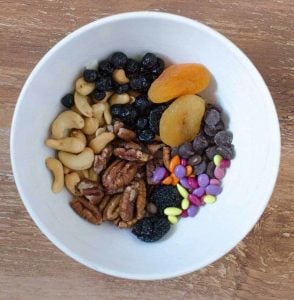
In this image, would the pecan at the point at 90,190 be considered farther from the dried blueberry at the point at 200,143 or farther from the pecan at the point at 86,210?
the dried blueberry at the point at 200,143

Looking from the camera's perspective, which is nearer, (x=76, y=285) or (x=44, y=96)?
(x=44, y=96)

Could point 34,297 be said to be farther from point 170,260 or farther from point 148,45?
point 148,45

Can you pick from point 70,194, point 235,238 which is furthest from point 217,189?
point 70,194

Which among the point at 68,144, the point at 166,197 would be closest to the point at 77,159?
the point at 68,144

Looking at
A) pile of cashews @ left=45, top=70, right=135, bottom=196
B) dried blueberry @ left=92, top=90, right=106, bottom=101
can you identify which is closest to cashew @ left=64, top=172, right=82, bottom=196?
pile of cashews @ left=45, top=70, right=135, bottom=196

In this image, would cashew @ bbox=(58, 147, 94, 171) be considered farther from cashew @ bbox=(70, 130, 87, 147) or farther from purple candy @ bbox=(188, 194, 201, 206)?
purple candy @ bbox=(188, 194, 201, 206)

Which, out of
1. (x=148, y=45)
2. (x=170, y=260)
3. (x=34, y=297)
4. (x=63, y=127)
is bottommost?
(x=34, y=297)

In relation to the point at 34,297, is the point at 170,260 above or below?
above
